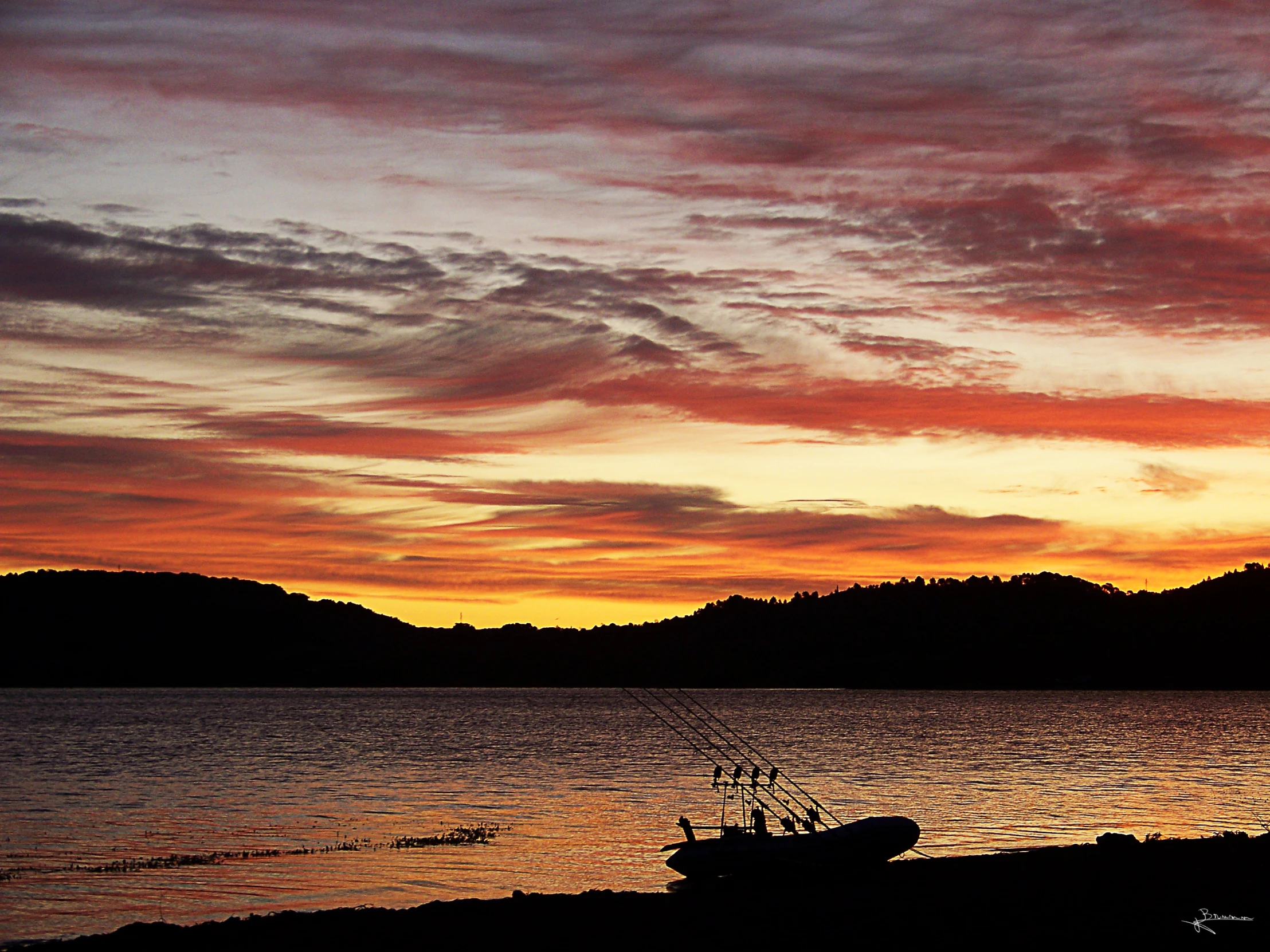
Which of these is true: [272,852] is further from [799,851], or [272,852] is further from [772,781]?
[799,851]

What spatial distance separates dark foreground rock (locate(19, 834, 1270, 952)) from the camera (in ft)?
73.0

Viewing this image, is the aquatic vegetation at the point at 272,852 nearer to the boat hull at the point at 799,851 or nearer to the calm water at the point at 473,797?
the calm water at the point at 473,797

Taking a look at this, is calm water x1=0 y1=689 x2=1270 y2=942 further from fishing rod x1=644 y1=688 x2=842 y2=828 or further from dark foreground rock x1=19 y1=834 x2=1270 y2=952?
dark foreground rock x1=19 y1=834 x2=1270 y2=952

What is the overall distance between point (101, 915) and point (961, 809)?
110ft

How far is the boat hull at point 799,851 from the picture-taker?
99.9 feet

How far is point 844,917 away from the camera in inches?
955

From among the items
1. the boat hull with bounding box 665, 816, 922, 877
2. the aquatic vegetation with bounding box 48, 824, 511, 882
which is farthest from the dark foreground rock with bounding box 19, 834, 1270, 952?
the aquatic vegetation with bounding box 48, 824, 511, 882

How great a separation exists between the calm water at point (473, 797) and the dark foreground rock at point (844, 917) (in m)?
4.68

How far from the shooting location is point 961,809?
1992 inches

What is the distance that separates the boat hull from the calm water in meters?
2.51

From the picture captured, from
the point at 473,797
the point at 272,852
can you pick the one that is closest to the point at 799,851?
the point at 272,852

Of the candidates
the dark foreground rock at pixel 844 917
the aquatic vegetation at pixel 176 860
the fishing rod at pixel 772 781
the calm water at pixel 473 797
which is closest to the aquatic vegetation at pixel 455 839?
the calm water at pixel 473 797

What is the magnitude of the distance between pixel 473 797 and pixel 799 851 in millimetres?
28194

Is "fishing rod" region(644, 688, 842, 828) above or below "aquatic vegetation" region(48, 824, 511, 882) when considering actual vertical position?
above
